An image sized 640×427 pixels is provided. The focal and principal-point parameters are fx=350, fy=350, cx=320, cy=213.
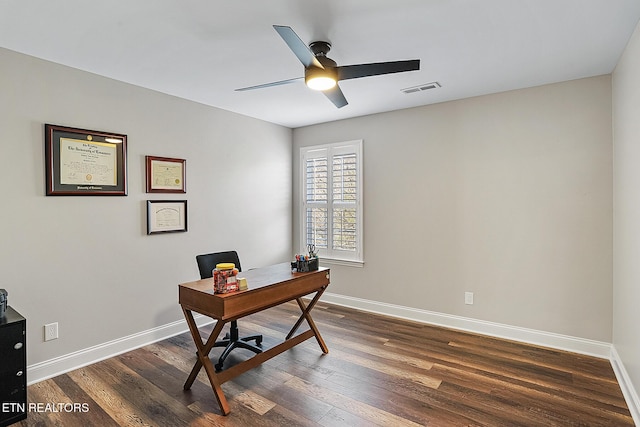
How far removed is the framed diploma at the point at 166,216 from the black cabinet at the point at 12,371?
1.43 meters

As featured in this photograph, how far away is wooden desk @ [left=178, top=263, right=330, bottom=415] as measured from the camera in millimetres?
2290

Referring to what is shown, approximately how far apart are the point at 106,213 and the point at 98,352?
1.22 meters

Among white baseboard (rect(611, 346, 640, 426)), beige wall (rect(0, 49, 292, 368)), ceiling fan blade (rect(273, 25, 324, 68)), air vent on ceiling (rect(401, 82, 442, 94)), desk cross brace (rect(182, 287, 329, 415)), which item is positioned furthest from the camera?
air vent on ceiling (rect(401, 82, 442, 94))

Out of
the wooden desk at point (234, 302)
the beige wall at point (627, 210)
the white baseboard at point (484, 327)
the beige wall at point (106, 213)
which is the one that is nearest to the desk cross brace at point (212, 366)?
the wooden desk at point (234, 302)

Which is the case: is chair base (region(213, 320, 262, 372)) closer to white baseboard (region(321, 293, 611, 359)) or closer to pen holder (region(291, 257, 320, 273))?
pen holder (region(291, 257, 320, 273))

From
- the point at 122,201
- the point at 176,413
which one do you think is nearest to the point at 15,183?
the point at 122,201

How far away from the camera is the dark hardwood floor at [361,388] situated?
2256 millimetres

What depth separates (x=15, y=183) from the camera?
264cm

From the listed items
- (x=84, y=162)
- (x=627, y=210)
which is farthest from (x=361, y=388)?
(x=84, y=162)

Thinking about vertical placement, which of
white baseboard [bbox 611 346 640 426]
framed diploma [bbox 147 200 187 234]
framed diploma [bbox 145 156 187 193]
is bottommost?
white baseboard [bbox 611 346 640 426]

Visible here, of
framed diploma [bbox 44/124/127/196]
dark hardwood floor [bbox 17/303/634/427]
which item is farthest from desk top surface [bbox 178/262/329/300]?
framed diploma [bbox 44/124/127/196]

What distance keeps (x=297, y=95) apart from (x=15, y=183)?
251 centimetres

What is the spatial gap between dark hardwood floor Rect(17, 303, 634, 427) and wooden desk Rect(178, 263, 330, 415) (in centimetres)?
16

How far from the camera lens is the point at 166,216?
3.62 metres
